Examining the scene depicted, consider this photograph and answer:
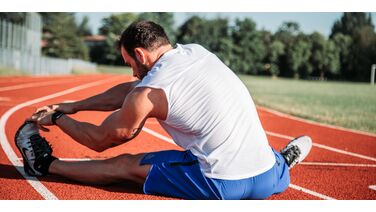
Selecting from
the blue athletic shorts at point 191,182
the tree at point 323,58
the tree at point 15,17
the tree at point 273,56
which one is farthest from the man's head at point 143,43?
→ the tree at point 273,56

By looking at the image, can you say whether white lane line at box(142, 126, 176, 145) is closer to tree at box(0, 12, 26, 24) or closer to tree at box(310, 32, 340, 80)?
tree at box(310, 32, 340, 80)

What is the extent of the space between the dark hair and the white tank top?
0.35 feet

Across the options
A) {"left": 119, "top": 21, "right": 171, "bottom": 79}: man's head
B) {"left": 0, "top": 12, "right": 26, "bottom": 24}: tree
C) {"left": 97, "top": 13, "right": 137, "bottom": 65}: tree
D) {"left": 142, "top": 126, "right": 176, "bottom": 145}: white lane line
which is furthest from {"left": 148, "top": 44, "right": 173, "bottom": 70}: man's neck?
{"left": 0, "top": 12, "right": 26, "bottom": 24}: tree

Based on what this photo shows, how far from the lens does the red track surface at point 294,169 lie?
321 cm

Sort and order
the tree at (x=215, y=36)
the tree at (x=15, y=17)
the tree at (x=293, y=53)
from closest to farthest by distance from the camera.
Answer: the tree at (x=15, y=17) → the tree at (x=293, y=53) → the tree at (x=215, y=36)

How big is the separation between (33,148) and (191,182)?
1.29 metres

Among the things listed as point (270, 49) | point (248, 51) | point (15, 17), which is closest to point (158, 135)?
point (15, 17)

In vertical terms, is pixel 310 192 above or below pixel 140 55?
below

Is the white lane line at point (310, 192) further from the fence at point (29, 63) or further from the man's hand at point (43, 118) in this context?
the fence at point (29, 63)

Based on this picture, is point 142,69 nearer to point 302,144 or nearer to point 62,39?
point 302,144

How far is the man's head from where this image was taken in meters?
2.75

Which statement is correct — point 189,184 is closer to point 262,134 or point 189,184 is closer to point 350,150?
point 262,134

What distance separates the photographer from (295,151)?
3.79 m

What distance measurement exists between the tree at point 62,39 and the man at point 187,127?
35404mm
